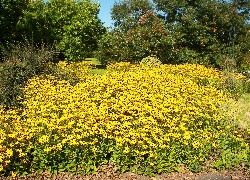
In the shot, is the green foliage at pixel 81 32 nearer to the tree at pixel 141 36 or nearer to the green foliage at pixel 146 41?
the tree at pixel 141 36

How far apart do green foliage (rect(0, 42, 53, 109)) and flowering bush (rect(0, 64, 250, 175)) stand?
1668 millimetres

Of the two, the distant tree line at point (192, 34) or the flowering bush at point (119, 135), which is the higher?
the distant tree line at point (192, 34)

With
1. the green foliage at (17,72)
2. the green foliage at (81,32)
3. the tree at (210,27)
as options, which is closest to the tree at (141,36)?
the tree at (210,27)

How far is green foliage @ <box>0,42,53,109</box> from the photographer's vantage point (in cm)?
964

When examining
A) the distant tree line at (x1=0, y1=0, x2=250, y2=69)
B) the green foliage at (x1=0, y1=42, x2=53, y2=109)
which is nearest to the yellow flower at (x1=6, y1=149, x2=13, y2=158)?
the green foliage at (x1=0, y1=42, x2=53, y2=109)

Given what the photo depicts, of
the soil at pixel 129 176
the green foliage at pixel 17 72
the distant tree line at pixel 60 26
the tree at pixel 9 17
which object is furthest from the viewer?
the distant tree line at pixel 60 26

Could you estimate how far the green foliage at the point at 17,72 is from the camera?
964cm

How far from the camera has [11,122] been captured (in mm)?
7500

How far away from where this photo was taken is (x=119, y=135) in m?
6.89

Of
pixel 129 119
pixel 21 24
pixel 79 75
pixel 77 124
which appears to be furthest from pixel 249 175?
pixel 21 24

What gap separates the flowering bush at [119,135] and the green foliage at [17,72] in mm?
1668

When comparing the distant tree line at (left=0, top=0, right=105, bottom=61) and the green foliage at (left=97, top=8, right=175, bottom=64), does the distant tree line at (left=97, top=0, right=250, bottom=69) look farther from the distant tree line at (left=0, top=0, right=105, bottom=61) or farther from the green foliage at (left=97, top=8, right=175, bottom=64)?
the distant tree line at (left=0, top=0, right=105, bottom=61)

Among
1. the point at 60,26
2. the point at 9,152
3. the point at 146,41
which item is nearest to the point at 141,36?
the point at 146,41

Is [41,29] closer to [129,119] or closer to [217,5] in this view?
[217,5]
